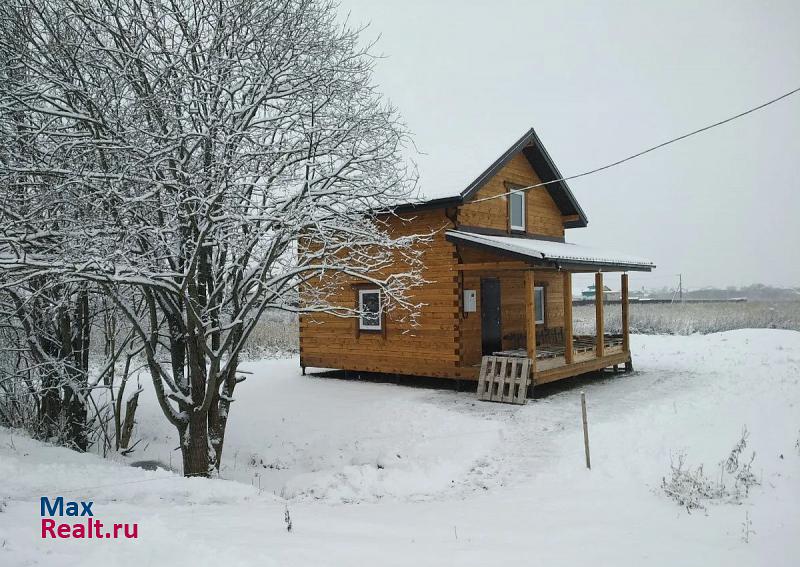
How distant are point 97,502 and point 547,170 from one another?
14.4 meters

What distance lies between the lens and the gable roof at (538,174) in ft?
43.1

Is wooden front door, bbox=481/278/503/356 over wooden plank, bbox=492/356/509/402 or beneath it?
over

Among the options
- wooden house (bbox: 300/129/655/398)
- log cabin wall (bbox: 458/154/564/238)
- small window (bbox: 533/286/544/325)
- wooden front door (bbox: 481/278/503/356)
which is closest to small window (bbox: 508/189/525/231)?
wooden house (bbox: 300/129/655/398)

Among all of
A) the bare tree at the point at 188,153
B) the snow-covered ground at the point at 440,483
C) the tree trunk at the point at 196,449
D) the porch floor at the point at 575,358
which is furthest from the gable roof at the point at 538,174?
the tree trunk at the point at 196,449

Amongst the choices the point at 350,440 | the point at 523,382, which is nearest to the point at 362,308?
the point at 523,382

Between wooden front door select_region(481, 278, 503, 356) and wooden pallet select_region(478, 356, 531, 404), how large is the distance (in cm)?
202

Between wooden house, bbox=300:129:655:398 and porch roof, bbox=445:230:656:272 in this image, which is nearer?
porch roof, bbox=445:230:656:272

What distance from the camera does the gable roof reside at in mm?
13133

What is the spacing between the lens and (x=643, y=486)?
23.2ft

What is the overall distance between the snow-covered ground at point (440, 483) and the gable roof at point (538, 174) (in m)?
4.56

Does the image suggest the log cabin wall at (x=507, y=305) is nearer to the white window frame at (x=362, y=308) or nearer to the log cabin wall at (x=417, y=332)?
the log cabin wall at (x=417, y=332)

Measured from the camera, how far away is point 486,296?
1473 centimetres

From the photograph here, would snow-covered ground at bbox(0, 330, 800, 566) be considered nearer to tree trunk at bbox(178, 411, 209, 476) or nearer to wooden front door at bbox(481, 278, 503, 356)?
tree trunk at bbox(178, 411, 209, 476)
